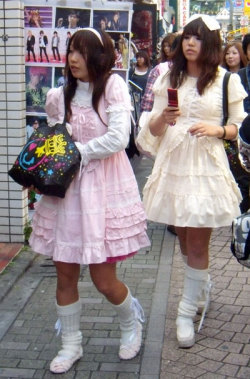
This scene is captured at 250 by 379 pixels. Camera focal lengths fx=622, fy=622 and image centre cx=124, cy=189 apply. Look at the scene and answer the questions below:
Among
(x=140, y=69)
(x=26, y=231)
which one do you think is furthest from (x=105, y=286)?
(x=140, y=69)

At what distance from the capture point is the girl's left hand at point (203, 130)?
136 inches

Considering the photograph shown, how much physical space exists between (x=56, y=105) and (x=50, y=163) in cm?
39

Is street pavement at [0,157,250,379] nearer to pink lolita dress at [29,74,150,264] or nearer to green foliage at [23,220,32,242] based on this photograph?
green foliage at [23,220,32,242]

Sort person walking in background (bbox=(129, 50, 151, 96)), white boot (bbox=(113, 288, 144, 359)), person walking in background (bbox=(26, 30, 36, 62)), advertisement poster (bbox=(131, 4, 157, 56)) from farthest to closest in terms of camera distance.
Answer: advertisement poster (bbox=(131, 4, 157, 56))
person walking in background (bbox=(129, 50, 151, 96))
person walking in background (bbox=(26, 30, 36, 62))
white boot (bbox=(113, 288, 144, 359))

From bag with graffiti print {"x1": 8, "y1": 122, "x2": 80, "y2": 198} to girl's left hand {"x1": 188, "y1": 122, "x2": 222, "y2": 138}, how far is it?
71cm

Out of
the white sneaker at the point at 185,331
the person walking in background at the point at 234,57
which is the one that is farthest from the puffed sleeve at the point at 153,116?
the person walking in background at the point at 234,57

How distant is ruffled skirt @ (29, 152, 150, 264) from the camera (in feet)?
10.5

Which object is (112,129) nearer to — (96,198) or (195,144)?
(96,198)

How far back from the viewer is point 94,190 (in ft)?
10.6

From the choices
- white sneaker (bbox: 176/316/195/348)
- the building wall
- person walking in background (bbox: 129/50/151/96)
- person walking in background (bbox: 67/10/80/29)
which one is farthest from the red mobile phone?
person walking in background (bbox: 129/50/151/96)

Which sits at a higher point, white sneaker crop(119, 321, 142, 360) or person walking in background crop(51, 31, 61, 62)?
person walking in background crop(51, 31, 61, 62)

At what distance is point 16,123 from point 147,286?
1.77 m

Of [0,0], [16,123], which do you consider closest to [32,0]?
[0,0]

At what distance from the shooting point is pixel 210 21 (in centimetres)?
362
